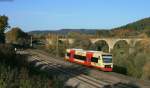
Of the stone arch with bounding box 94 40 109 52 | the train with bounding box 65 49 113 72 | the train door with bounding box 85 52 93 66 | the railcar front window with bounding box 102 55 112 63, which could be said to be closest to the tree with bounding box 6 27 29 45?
the stone arch with bounding box 94 40 109 52

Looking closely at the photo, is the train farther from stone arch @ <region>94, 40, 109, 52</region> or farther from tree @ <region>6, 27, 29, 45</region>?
tree @ <region>6, 27, 29, 45</region>

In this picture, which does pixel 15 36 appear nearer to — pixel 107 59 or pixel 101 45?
pixel 101 45

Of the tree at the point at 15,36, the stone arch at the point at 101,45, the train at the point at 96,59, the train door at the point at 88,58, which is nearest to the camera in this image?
the train at the point at 96,59

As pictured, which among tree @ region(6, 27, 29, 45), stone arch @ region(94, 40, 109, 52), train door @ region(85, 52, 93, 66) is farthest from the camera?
tree @ region(6, 27, 29, 45)

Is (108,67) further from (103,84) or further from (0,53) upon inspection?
(0,53)

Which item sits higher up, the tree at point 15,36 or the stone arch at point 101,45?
the tree at point 15,36

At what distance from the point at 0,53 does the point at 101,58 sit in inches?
833

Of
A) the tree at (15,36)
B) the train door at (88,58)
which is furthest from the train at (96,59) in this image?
the tree at (15,36)

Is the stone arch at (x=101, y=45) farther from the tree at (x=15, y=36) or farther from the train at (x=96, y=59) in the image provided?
the train at (x=96, y=59)

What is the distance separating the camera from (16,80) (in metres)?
11.7

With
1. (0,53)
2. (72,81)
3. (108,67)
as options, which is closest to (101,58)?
(108,67)

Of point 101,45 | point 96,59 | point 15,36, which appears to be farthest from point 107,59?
point 15,36

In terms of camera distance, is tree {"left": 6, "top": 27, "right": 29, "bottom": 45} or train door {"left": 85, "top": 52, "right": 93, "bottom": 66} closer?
train door {"left": 85, "top": 52, "right": 93, "bottom": 66}

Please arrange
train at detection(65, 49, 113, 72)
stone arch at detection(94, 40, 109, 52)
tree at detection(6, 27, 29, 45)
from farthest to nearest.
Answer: tree at detection(6, 27, 29, 45), stone arch at detection(94, 40, 109, 52), train at detection(65, 49, 113, 72)
